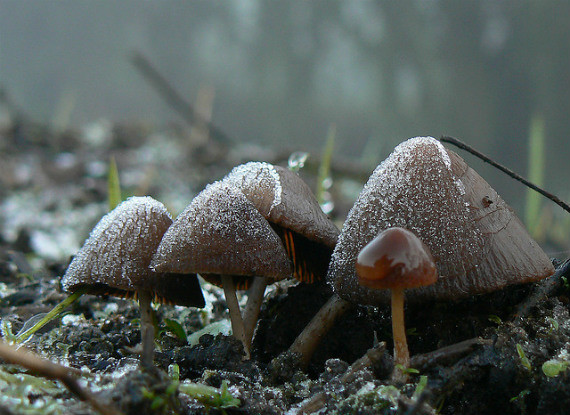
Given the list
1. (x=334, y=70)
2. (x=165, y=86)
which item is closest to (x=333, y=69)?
(x=334, y=70)

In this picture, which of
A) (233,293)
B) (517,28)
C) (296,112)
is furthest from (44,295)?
(296,112)

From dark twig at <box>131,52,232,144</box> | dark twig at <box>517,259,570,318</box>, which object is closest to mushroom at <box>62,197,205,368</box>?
dark twig at <box>517,259,570,318</box>

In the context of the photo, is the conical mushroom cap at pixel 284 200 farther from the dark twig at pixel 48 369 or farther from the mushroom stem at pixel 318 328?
the dark twig at pixel 48 369

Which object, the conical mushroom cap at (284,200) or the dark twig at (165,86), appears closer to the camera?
the conical mushroom cap at (284,200)

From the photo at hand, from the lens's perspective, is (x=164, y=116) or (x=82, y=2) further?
(x=164, y=116)

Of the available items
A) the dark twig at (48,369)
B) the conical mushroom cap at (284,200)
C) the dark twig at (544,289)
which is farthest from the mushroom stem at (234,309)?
the dark twig at (544,289)

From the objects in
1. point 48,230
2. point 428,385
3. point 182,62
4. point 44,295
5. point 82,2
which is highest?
point 82,2

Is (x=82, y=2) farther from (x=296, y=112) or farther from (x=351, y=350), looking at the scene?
(x=351, y=350)
